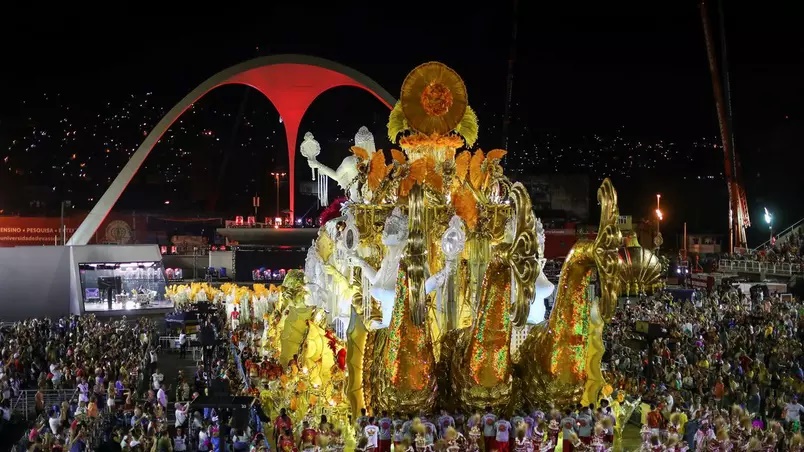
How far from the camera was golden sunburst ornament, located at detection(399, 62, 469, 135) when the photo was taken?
11.6 meters

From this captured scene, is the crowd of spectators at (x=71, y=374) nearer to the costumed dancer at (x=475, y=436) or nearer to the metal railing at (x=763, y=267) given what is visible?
the costumed dancer at (x=475, y=436)

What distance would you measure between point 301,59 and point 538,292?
22608 mm

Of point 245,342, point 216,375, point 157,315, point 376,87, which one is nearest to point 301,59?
point 376,87

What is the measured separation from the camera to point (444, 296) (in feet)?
36.7

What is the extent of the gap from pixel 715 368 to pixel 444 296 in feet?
20.2

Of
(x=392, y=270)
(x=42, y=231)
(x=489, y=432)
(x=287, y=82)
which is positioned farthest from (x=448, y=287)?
(x=42, y=231)

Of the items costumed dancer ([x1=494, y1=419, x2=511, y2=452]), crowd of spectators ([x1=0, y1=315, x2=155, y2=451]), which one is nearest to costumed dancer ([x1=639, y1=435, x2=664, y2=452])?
costumed dancer ([x1=494, y1=419, x2=511, y2=452])

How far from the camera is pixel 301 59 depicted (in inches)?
1238

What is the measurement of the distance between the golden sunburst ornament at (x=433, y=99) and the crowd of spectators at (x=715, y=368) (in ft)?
14.3

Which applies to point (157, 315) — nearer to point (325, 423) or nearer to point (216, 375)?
point (216, 375)

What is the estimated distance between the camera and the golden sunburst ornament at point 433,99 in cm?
1158

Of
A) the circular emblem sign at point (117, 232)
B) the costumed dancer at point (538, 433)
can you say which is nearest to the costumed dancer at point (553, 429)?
the costumed dancer at point (538, 433)

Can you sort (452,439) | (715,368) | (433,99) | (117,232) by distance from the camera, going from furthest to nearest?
1. (117,232)
2. (715,368)
3. (433,99)
4. (452,439)

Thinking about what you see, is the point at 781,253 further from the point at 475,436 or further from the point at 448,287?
the point at 475,436
